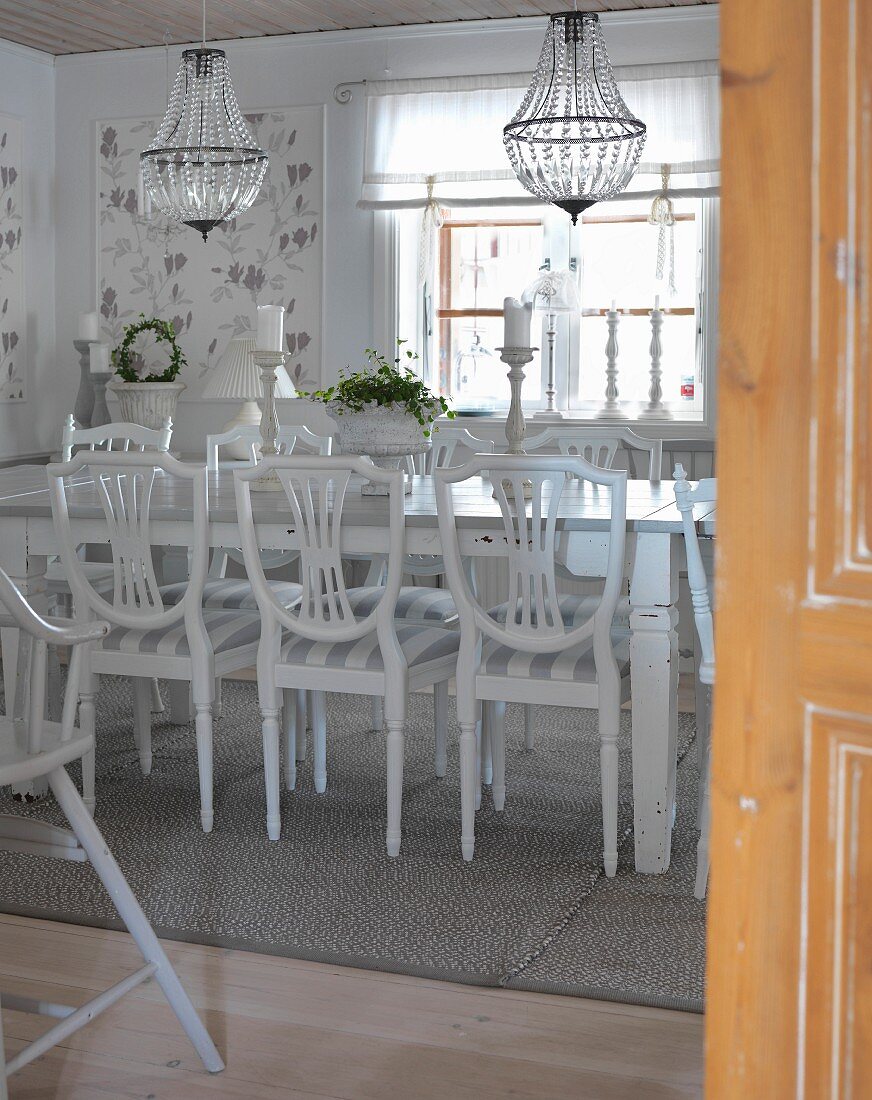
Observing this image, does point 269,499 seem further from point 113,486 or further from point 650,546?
point 650,546

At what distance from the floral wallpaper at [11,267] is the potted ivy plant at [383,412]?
2812 mm

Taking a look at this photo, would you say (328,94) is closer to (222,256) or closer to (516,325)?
(222,256)

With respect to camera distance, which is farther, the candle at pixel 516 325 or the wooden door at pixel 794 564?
the candle at pixel 516 325

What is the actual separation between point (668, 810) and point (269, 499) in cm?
126

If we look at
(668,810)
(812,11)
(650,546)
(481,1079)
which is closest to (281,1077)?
(481,1079)

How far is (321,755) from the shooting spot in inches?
136

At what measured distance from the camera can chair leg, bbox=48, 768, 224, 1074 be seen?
72.3 inches

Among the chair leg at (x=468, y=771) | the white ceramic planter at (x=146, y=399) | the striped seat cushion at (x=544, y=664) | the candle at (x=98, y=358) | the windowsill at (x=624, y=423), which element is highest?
the candle at (x=98, y=358)

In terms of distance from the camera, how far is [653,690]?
286 cm

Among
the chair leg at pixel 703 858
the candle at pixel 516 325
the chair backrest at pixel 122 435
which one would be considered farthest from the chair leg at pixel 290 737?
the chair leg at pixel 703 858

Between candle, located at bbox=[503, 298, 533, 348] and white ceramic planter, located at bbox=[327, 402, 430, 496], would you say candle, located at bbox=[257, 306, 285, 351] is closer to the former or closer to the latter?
white ceramic planter, located at bbox=[327, 402, 430, 496]

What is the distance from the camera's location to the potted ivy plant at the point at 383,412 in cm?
334

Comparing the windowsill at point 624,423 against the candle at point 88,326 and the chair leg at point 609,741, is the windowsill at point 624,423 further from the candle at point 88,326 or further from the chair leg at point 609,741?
the chair leg at point 609,741

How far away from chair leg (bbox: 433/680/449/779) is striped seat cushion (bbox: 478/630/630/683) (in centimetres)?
58
